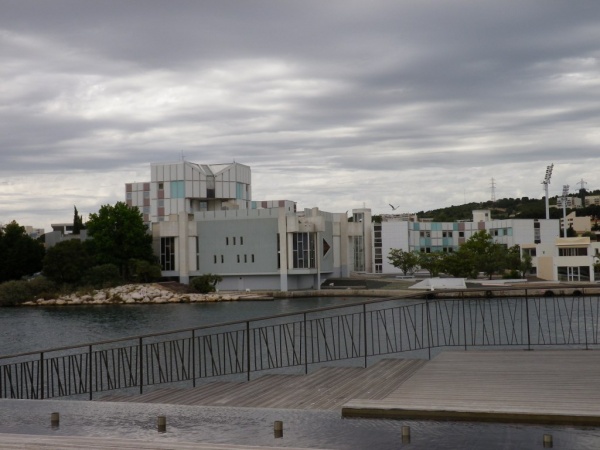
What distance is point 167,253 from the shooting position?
90.4m

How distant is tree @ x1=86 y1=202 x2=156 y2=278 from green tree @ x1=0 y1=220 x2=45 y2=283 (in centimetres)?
991

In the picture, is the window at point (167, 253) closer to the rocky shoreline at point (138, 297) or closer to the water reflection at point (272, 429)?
the rocky shoreline at point (138, 297)

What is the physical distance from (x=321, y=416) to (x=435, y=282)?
74.9 metres

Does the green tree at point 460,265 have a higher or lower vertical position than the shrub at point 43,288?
higher

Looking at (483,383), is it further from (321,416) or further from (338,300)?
(338,300)

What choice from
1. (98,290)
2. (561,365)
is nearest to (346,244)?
(98,290)

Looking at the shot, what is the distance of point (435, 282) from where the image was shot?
8169 cm

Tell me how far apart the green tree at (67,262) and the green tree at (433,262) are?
40537mm

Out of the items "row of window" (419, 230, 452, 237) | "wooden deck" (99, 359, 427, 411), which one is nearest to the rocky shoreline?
"row of window" (419, 230, 452, 237)

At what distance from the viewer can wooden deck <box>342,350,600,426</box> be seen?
27.0 feet

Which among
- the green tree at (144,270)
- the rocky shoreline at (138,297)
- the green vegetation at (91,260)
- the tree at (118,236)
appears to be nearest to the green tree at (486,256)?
the rocky shoreline at (138,297)

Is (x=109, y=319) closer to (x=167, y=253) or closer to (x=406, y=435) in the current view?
(x=167, y=253)

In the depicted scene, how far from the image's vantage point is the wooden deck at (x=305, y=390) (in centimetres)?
1109

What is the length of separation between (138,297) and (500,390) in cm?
7219
